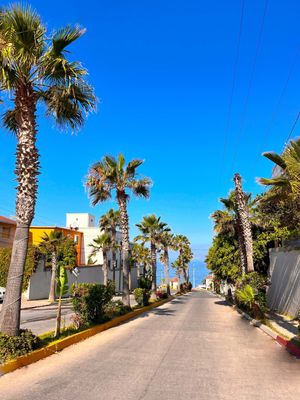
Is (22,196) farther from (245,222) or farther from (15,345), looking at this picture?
(245,222)

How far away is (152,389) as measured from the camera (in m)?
6.13

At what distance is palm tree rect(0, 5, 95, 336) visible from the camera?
866cm

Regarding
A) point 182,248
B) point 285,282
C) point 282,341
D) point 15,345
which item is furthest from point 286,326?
point 182,248

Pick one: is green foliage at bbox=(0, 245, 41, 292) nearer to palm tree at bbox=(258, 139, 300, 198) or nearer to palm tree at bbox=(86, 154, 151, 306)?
palm tree at bbox=(86, 154, 151, 306)

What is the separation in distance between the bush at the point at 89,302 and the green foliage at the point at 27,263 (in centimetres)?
2249

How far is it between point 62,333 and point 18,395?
5.34 metres

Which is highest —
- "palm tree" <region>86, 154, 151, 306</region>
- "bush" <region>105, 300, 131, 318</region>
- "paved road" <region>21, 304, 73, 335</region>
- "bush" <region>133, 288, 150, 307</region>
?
"palm tree" <region>86, 154, 151, 306</region>

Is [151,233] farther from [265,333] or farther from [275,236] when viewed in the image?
[265,333]

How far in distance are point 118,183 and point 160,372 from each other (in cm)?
1464

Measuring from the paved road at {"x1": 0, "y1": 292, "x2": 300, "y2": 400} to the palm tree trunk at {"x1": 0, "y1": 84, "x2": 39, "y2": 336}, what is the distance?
1.44 meters

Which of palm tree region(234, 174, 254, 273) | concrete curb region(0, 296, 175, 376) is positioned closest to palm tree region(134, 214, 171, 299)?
palm tree region(234, 174, 254, 273)

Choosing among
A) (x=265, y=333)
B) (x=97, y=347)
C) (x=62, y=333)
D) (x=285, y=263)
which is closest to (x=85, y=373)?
(x=97, y=347)

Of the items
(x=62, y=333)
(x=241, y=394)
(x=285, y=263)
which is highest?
(x=285, y=263)

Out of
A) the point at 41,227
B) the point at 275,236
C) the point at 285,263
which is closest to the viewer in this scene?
the point at 285,263
